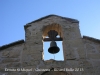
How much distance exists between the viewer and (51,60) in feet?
15.1

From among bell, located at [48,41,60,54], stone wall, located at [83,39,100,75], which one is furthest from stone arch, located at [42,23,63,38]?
stone wall, located at [83,39,100,75]

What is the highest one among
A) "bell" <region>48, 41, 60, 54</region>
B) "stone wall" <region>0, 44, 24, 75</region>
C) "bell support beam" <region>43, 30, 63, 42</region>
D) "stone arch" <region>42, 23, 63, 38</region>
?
"stone arch" <region>42, 23, 63, 38</region>

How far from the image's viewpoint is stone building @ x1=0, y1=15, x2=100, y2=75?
14.6ft

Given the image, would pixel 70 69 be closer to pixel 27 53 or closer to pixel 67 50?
pixel 67 50

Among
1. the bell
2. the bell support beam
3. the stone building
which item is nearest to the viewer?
the stone building

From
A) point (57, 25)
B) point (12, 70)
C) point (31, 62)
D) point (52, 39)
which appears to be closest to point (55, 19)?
point (57, 25)

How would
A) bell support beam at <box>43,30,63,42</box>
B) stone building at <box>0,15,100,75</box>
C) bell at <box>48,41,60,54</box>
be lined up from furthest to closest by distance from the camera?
1. bell support beam at <box>43,30,63,42</box>
2. bell at <box>48,41,60,54</box>
3. stone building at <box>0,15,100,75</box>

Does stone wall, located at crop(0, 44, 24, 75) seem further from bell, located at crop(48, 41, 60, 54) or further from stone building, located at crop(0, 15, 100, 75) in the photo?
bell, located at crop(48, 41, 60, 54)

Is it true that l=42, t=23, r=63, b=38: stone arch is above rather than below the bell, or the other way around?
above

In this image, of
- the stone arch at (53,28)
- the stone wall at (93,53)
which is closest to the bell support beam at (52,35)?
the stone arch at (53,28)

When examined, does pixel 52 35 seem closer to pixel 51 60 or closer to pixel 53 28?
pixel 53 28

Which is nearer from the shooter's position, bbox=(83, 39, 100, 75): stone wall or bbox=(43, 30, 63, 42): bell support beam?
bbox=(83, 39, 100, 75): stone wall

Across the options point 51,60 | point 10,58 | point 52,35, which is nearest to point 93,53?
point 51,60

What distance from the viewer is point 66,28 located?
5312 mm
